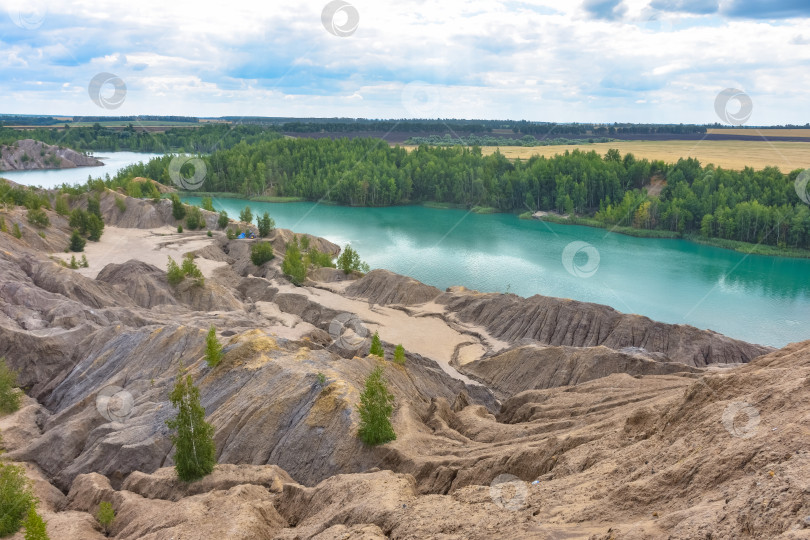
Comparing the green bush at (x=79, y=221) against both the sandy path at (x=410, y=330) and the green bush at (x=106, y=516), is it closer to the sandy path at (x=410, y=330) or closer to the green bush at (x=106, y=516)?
the sandy path at (x=410, y=330)

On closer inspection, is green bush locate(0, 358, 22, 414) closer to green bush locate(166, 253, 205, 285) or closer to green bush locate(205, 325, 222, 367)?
green bush locate(205, 325, 222, 367)

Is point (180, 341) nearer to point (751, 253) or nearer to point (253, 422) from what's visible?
point (253, 422)

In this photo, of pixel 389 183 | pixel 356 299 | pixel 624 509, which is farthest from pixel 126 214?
pixel 624 509

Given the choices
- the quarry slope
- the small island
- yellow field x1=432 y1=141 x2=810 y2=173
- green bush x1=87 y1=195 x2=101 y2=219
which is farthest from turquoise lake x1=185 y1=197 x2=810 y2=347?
the small island

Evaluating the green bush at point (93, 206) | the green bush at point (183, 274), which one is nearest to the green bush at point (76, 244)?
the green bush at point (93, 206)

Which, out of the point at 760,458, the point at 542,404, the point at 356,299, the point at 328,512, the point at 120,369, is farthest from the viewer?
the point at 356,299

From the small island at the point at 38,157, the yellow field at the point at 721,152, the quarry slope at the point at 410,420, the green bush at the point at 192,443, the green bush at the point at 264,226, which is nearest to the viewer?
the quarry slope at the point at 410,420
